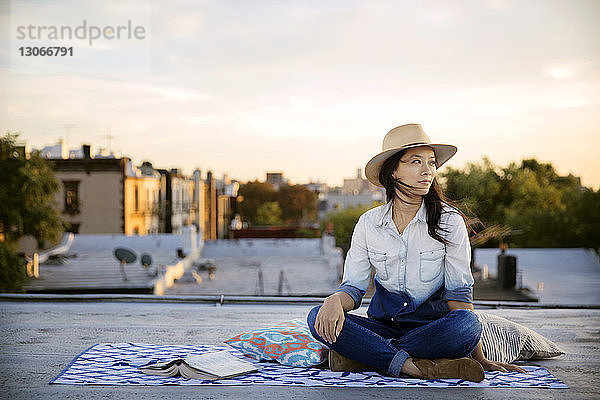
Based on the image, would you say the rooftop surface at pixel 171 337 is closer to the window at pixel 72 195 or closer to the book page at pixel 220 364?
the book page at pixel 220 364

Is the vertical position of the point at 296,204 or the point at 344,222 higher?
the point at 296,204

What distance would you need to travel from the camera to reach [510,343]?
8.84 feet

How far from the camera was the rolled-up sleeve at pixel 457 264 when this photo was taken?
2428 millimetres

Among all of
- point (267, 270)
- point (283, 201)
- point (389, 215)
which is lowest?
point (267, 270)

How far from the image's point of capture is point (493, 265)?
13.6 meters

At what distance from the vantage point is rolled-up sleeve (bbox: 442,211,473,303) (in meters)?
2.43

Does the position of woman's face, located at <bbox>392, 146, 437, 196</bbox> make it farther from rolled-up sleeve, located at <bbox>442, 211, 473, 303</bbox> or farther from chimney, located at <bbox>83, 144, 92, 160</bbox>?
chimney, located at <bbox>83, 144, 92, 160</bbox>

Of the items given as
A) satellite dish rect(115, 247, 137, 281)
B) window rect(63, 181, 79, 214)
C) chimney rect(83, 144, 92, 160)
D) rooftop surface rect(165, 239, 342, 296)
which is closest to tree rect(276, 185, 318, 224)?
chimney rect(83, 144, 92, 160)

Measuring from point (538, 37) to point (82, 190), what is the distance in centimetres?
1711

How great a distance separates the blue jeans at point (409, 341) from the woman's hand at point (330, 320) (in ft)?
0.30

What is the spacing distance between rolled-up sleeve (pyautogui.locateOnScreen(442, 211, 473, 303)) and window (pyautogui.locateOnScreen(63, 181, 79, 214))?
23730 mm

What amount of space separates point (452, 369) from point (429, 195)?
0.63 m

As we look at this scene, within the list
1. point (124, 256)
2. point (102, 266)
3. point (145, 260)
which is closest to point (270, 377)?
point (124, 256)

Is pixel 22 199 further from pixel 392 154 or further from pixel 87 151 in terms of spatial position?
pixel 392 154
